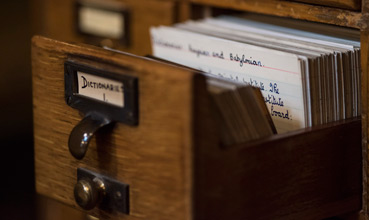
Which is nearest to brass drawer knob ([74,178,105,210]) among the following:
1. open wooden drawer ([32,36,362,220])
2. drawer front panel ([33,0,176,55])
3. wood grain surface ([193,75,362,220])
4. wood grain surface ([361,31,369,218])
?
open wooden drawer ([32,36,362,220])

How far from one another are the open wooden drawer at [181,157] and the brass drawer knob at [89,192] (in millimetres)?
15

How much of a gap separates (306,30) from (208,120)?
1.16 ft

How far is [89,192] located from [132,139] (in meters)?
0.09

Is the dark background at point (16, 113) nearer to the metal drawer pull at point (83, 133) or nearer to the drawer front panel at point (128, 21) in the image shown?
the drawer front panel at point (128, 21)

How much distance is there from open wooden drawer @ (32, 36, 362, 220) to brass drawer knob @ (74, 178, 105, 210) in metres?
0.01

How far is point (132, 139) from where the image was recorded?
68cm

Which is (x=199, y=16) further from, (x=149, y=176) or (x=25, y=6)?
(x=25, y=6)

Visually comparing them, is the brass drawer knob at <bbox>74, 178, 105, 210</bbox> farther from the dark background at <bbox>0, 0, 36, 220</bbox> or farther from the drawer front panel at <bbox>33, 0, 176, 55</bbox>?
the dark background at <bbox>0, 0, 36, 220</bbox>

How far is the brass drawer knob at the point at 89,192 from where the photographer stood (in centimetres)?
73

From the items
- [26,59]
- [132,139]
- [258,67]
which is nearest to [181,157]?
[132,139]

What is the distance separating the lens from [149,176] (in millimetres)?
673

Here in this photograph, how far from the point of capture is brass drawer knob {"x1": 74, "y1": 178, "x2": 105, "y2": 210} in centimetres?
73

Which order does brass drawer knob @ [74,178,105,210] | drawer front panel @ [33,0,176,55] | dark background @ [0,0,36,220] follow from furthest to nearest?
dark background @ [0,0,36,220] → drawer front panel @ [33,0,176,55] → brass drawer knob @ [74,178,105,210]

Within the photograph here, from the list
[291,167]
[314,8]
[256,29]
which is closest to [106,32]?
[256,29]
